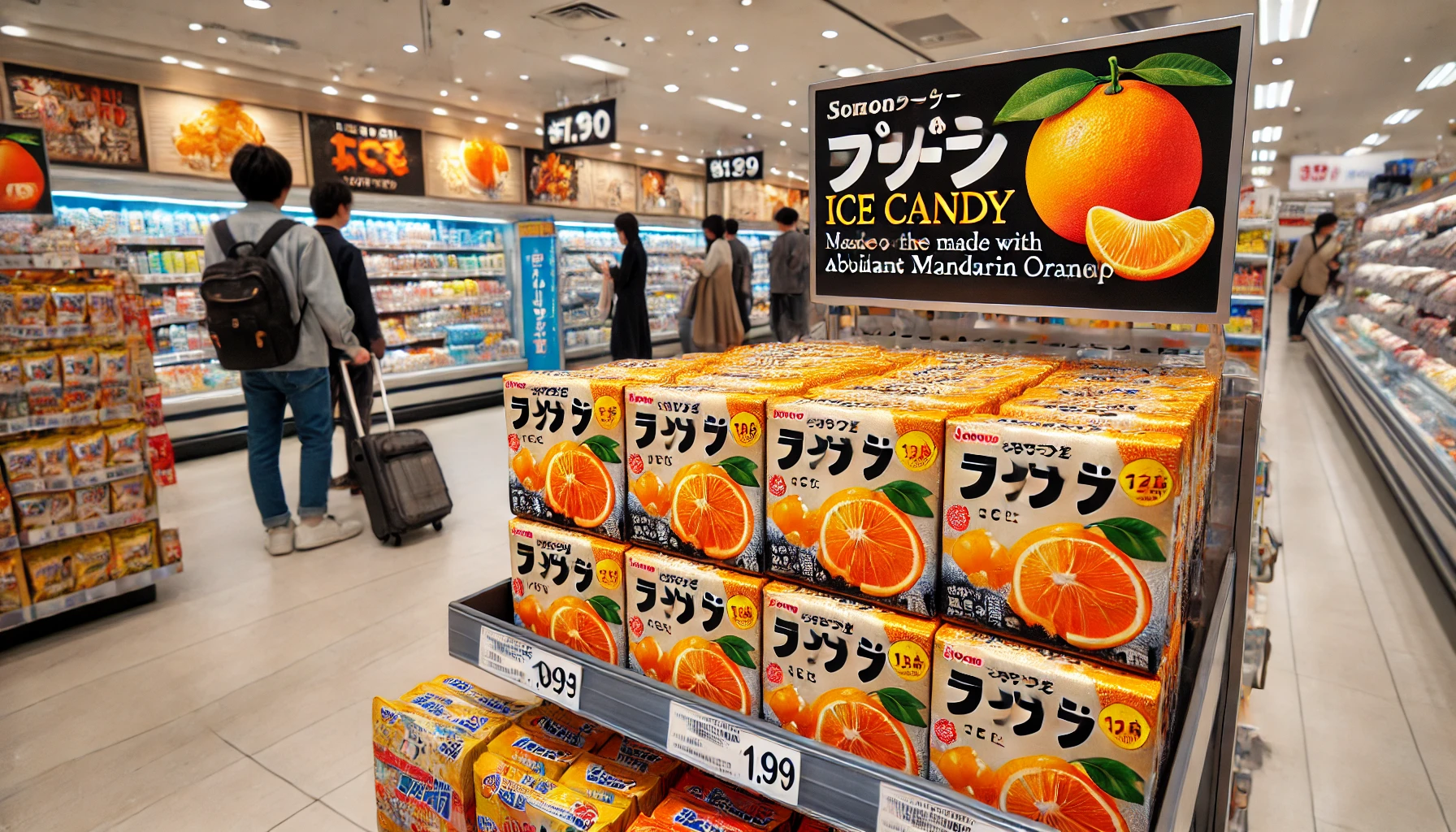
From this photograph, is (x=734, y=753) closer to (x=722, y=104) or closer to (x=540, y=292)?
(x=540, y=292)

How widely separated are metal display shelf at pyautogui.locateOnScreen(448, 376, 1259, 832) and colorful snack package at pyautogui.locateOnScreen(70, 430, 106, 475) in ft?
8.86

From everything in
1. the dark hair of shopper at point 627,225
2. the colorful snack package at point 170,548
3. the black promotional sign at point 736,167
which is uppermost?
the black promotional sign at point 736,167

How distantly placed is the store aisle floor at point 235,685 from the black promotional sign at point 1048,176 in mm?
1932

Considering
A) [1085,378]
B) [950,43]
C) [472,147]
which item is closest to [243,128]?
[472,147]

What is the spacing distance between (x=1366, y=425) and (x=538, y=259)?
7.28 metres

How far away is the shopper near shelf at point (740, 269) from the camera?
765cm

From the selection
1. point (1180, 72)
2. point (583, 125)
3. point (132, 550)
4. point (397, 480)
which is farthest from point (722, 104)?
point (1180, 72)

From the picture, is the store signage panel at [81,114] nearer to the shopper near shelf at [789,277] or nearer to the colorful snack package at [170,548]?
the colorful snack package at [170,548]

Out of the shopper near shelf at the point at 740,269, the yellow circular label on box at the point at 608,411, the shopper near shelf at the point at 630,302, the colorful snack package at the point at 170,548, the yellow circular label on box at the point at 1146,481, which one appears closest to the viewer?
the yellow circular label on box at the point at 1146,481

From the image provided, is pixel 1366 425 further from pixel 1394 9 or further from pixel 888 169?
pixel 888 169

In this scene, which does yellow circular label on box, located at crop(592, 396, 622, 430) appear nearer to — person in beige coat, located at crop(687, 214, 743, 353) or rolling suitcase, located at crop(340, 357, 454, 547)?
rolling suitcase, located at crop(340, 357, 454, 547)

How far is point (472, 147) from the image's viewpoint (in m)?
8.38

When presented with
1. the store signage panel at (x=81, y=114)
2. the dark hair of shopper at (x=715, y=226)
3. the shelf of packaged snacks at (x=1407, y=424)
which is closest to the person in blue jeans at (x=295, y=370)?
the store signage panel at (x=81, y=114)

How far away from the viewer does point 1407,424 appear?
15.3 ft
